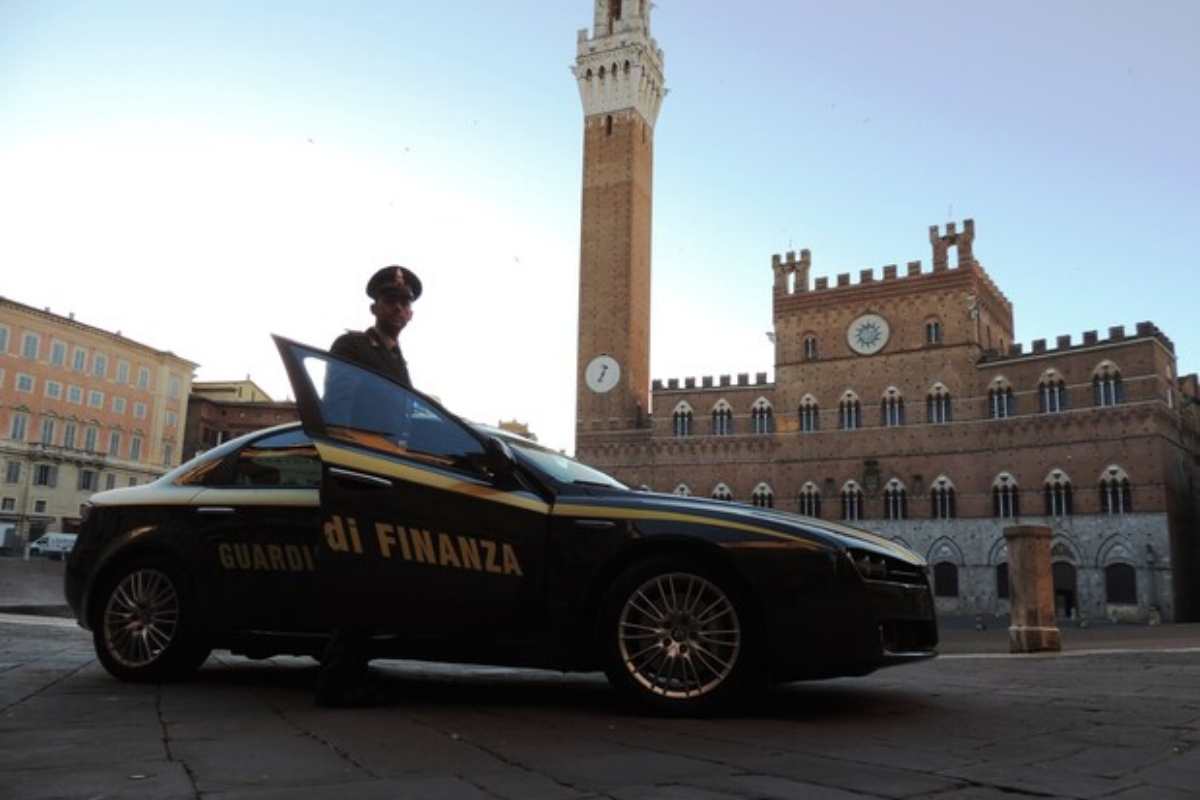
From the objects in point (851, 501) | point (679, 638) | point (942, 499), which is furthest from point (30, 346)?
point (679, 638)

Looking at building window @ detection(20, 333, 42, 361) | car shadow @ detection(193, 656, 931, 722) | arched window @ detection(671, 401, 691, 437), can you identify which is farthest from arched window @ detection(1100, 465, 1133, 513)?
building window @ detection(20, 333, 42, 361)

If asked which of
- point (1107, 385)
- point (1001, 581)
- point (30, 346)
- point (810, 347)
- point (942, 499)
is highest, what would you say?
point (30, 346)

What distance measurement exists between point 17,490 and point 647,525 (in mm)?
59912

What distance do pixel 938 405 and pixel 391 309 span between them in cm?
3753

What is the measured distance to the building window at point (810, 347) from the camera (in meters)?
43.0

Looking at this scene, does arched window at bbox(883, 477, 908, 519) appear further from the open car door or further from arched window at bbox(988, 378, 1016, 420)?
the open car door

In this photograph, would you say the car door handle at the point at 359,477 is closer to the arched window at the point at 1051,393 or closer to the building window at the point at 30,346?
the arched window at the point at 1051,393

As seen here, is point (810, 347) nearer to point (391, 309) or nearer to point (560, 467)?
point (391, 309)

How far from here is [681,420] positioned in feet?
148

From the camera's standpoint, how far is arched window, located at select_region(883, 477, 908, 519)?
39062 millimetres

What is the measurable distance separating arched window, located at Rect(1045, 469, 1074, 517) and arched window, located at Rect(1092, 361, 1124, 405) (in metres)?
3.33

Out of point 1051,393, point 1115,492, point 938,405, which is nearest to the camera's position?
point 1115,492

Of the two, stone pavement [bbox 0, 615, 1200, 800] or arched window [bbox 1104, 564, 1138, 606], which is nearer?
stone pavement [bbox 0, 615, 1200, 800]

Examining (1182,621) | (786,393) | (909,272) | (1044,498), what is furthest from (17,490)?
(1182,621)
